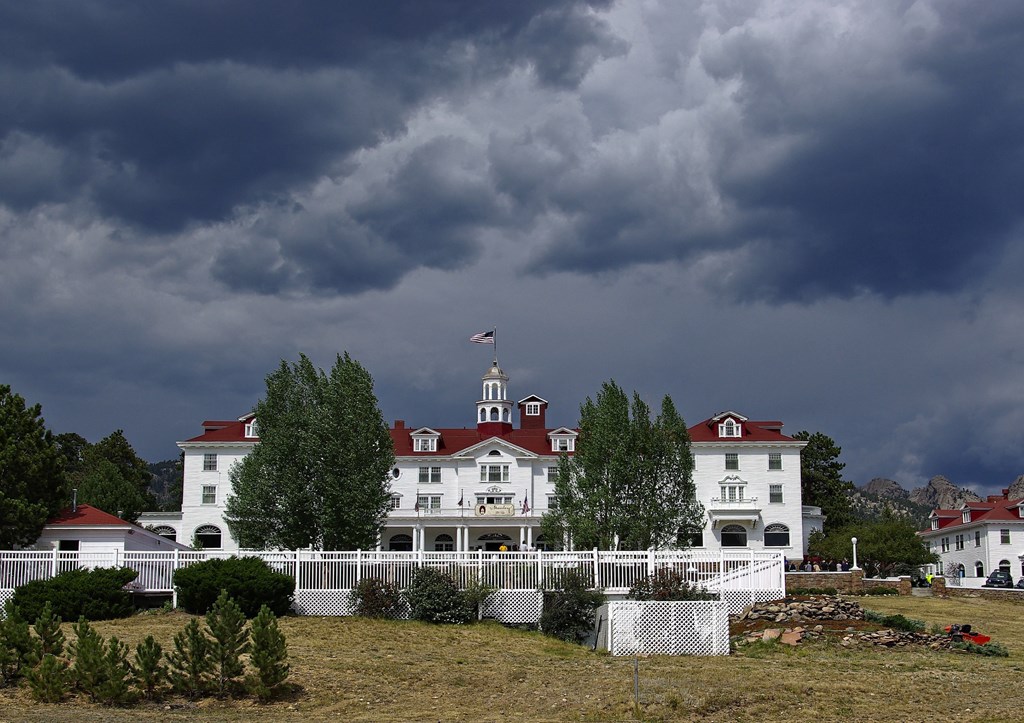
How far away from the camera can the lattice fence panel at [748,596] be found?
32.5 metres

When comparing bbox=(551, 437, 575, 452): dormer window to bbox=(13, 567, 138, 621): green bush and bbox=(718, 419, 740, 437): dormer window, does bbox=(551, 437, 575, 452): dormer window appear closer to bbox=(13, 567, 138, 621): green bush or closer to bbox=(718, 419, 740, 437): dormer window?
bbox=(718, 419, 740, 437): dormer window

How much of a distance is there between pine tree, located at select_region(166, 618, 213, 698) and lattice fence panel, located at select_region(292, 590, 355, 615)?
12022 mm

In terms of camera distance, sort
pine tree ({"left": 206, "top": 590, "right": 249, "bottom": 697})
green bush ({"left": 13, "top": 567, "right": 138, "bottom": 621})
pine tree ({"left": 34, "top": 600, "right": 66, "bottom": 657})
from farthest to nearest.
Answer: green bush ({"left": 13, "top": 567, "right": 138, "bottom": 621}) < pine tree ({"left": 34, "top": 600, "right": 66, "bottom": 657}) < pine tree ({"left": 206, "top": 590, "right": 249, "bottom": 697})

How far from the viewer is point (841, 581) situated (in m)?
52.9

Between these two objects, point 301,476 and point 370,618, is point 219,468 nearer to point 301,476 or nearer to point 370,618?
point 301,476

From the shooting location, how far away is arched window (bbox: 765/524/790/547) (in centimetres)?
7156

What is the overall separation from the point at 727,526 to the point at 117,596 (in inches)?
1873

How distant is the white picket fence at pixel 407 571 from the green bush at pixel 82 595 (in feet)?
5.76

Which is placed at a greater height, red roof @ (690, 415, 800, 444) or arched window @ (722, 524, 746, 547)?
red roof @ (690, 415, 800, 444)

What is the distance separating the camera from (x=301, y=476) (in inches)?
1700

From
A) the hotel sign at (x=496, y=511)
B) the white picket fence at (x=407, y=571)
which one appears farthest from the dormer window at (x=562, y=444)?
the white picket fence at (x=407, y=571)

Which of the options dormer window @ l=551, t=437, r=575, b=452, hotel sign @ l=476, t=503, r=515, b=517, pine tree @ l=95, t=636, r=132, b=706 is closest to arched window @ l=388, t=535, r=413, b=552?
hotel sign @ l=476, t=503, r=515, b=517

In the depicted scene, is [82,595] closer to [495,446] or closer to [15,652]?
[15,652]

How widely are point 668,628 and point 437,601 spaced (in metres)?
7.96
